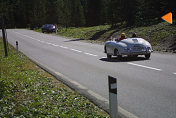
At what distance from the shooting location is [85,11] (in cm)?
9050

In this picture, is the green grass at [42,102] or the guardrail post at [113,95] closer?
the guardrail post at [113,95]

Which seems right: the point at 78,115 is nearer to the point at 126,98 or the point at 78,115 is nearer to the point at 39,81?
the point at 126,98

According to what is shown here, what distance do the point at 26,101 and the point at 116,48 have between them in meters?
8.30

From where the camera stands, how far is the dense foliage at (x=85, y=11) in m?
34.3

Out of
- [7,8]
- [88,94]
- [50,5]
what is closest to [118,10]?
[88,94]

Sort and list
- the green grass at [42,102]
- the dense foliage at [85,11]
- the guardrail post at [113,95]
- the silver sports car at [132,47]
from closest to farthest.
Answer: the guardrail post at [113,95], the green grass at [42,102], the silver sports car at [132,47], the dense foliage at [85,11]

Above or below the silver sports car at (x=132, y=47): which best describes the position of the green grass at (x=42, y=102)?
below

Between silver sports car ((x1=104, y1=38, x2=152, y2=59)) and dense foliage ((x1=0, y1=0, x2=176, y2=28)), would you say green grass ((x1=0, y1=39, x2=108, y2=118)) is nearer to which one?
silver sports car ((x1=104, y1=38, x2=152, y2=59))

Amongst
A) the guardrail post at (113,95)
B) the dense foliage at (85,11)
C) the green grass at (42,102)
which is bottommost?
the green grass at (42,102)

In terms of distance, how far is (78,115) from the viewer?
198 inches

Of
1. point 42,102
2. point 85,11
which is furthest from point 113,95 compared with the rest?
point 85,11

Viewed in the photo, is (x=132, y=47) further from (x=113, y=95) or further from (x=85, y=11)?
(x=85, y=11)

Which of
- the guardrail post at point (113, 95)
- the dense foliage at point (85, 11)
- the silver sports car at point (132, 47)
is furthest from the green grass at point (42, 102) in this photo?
the dense foliage at point (85, 11)

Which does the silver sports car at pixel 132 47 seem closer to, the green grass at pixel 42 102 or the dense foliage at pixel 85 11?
the green grass at pixel 42 102
